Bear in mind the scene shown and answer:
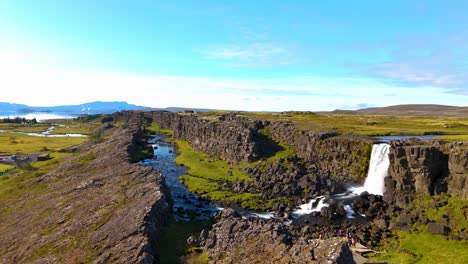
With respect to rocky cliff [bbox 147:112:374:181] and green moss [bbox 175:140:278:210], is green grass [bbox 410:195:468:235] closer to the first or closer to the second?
rocky cliff [bbox 147:112:374:181]

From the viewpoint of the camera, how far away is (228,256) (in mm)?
43469

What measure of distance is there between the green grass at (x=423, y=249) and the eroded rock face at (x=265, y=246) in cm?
1942

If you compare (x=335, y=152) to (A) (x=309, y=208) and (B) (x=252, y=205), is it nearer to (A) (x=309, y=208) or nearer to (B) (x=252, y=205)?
(A) (x=309, y=208)

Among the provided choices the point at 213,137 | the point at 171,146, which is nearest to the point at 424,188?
the point at 213,137

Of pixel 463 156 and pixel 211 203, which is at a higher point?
pixel 463 156

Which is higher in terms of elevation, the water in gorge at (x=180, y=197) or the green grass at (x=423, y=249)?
the green grass at (x=423, y=249)

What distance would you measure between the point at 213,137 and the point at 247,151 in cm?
3017

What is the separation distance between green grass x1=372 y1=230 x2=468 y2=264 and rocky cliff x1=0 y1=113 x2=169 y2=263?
32.2 m

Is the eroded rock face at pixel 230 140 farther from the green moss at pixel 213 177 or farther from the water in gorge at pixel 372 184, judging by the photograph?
the water in gorge at pixel 372 184

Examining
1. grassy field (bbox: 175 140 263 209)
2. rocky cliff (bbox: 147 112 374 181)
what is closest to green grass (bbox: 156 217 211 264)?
grassy field (bbox: 175 140 263 209)

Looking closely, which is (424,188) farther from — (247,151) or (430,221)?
(247,151)

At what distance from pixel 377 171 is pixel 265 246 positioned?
54562mm

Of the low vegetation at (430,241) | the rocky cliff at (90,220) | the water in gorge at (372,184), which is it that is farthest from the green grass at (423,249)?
the rocky cliff at (90,220)

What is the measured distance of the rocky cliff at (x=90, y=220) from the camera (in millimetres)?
49072
